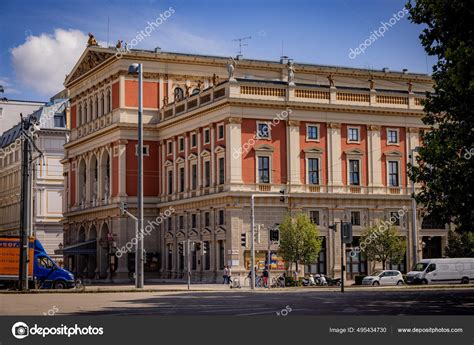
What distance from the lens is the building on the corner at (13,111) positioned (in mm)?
120875

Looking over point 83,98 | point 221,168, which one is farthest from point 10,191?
point 221,168

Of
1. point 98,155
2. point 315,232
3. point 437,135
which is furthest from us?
point 98,155

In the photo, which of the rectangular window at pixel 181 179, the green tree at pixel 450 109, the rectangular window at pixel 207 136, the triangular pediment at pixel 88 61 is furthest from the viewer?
the triangular pediment at pixel 88 61

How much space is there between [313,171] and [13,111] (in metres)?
69.7

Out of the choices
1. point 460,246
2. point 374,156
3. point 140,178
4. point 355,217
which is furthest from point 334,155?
point 140,178

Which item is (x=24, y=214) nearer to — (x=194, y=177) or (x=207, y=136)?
(x=207, y=136)

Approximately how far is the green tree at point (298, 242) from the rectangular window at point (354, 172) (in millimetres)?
10088

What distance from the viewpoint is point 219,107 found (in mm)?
70500

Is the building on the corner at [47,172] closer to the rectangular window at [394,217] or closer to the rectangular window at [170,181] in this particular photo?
the rectangular window at [170,181]

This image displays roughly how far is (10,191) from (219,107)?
1835 inches

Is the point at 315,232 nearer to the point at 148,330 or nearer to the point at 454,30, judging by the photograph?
the point at 454,30

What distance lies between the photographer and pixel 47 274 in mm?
53750

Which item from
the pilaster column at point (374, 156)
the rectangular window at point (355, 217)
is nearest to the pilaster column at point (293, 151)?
the rectangular window at point (355, 217)

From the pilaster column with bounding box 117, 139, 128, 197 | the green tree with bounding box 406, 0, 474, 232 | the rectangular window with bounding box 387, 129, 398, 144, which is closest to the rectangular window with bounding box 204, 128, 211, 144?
the pilaster column with bounding box 117, 139, 128, 197
